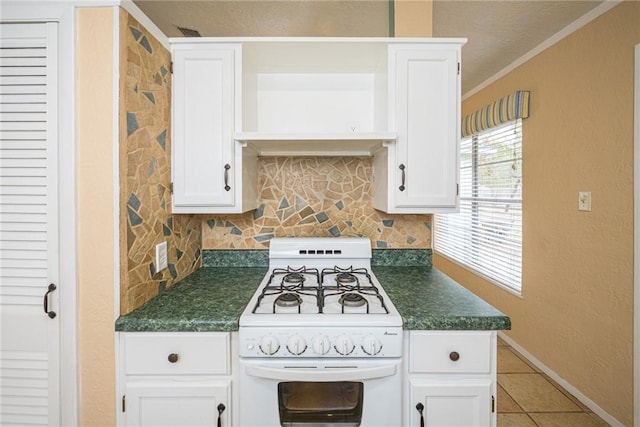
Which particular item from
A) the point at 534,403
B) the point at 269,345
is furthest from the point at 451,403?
the point at 534,403

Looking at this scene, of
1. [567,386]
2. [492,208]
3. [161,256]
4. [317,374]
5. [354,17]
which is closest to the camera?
[317,374]

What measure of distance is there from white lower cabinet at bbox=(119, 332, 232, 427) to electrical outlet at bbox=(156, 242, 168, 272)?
0.34m

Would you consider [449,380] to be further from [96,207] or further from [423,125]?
[96,207]

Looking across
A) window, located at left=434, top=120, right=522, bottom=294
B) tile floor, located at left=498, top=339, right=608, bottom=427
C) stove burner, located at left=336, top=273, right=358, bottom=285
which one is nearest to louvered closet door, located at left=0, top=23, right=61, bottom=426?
stove burner, located at left=336, top=273, right=358, bottom=285

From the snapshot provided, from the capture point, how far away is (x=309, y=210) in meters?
2.00

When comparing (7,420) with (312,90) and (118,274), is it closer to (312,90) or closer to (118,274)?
(118,274)

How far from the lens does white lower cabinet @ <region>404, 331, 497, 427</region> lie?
1.22 m

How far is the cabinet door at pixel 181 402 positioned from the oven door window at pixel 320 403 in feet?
0.76

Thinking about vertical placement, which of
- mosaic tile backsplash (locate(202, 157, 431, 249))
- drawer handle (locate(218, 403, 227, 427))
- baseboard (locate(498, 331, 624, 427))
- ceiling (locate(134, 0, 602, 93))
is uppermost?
ceiling (locate(134, 0, 602, 93))

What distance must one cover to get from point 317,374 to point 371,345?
222 millimetres

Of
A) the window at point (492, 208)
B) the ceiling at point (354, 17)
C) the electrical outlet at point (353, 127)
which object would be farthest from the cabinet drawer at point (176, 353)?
the window at point (492, 208)

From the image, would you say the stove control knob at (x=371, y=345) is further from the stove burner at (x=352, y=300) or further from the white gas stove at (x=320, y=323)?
the stove burner at (x=352, y=300)

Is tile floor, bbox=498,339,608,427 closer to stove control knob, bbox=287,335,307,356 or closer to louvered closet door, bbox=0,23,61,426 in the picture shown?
stove control knob, bbox=287,335,307,356

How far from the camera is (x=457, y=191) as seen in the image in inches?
62.8
